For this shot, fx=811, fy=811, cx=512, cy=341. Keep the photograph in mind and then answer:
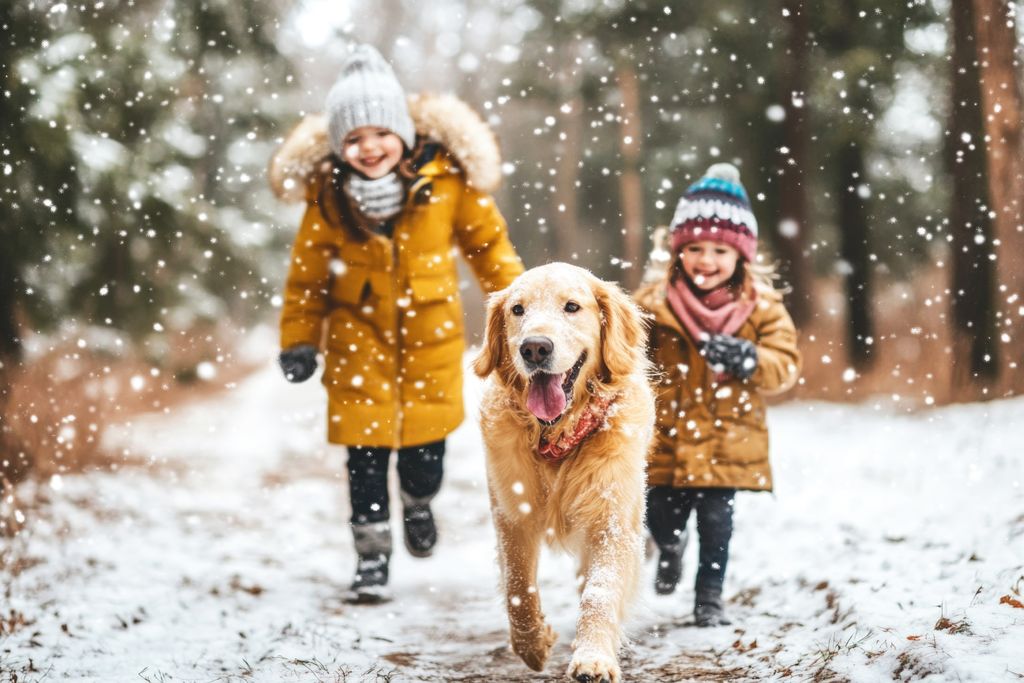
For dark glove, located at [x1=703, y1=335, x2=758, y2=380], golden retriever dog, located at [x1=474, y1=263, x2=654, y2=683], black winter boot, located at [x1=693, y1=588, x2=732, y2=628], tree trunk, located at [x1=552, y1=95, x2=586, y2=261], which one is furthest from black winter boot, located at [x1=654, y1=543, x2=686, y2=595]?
tree trunk, located at [x1=552, y1=95, x2=586, y2=261]

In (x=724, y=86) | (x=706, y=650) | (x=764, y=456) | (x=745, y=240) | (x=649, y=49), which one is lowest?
(x=706, y=650)

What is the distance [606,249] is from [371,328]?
46.3ft

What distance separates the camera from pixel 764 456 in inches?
151

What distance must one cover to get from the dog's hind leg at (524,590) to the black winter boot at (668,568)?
101 cm

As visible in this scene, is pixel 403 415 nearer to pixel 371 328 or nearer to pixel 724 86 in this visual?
pixel 371 328

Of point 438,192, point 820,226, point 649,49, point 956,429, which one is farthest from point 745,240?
point 820,226

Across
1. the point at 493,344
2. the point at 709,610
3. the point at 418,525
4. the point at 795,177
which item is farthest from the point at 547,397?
the point at 795,177

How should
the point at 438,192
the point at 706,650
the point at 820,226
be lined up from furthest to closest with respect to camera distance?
the point at 820,226
the point at 438,192
the point at 706,650

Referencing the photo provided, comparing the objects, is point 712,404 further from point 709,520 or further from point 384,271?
point 384,271

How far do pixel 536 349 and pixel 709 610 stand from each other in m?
1.71

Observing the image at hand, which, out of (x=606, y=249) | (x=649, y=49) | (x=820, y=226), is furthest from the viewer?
(x=606, y=249)

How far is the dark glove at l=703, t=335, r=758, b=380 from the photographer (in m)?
3.58

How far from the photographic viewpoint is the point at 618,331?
10.4 ft

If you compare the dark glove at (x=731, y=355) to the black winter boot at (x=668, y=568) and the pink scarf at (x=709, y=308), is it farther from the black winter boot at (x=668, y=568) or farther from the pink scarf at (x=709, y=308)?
the black winter boot at (x=668, y=568)
